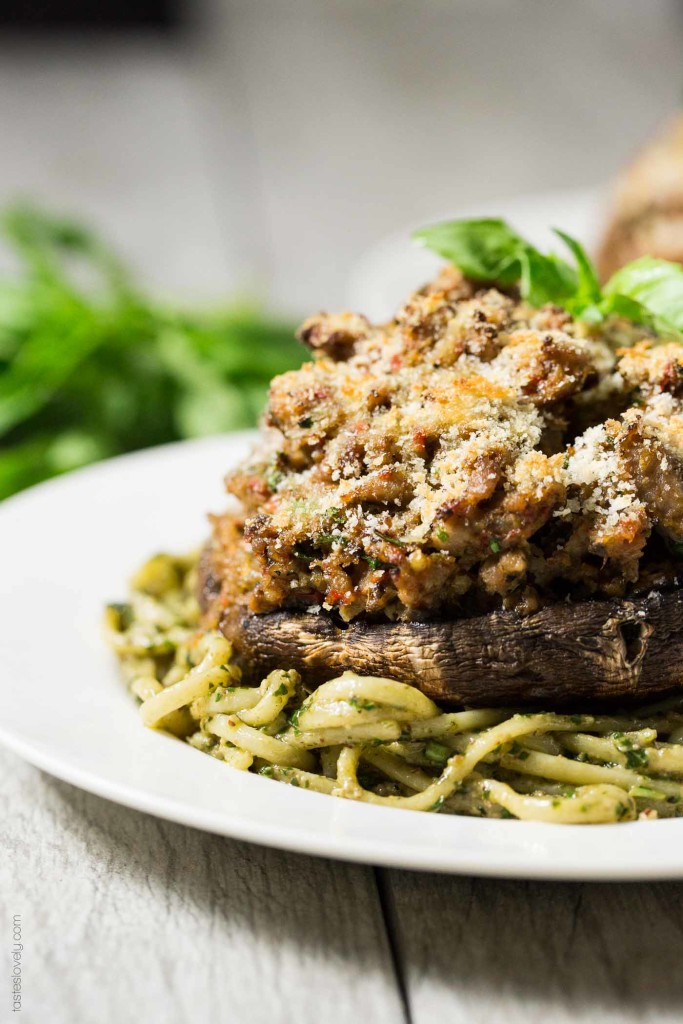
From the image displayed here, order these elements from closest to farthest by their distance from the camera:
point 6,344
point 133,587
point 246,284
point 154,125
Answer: point 133,587 → point 6,344 → point 246,284 → point 154,125

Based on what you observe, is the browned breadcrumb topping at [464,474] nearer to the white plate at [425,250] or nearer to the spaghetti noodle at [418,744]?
the spaghetti noodle at [418,744]

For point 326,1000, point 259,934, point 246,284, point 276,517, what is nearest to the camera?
point 326,1000

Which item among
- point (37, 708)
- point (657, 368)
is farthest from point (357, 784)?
point (657, 368)

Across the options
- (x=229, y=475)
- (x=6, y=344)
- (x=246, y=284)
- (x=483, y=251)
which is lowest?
(x=246, y=284)

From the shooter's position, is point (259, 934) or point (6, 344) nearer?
point (259, 934)

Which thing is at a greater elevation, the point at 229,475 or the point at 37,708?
the point at 229,475

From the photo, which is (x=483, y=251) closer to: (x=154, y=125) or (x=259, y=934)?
(x=259, y=934)

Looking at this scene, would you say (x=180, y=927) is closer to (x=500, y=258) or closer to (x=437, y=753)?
(x=437, y=753)
